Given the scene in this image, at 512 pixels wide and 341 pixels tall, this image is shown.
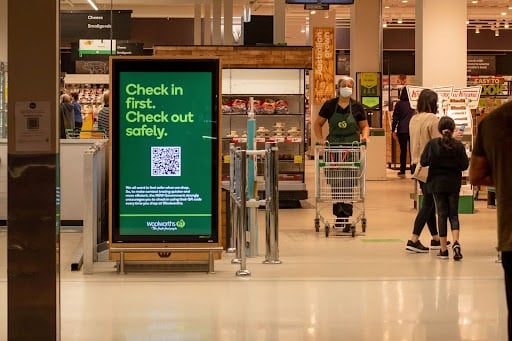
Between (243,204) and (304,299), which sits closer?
(304,299)

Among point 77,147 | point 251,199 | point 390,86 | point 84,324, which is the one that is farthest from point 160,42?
point 84,324

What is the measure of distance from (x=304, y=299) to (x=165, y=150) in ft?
5.85

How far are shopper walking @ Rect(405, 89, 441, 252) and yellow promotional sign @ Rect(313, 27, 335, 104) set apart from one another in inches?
619

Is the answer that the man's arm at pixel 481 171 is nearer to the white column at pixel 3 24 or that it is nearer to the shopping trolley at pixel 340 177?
the shopping trolley at pixel 340 177

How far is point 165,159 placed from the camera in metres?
7.85

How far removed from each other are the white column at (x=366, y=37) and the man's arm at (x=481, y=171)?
18.2 metres

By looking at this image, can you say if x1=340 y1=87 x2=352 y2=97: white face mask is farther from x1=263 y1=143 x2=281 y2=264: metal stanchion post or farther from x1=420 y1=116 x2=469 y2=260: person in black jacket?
x1=263 y1=143 x2=281 y2=264: metal stanchion post

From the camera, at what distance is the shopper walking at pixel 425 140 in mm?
9359

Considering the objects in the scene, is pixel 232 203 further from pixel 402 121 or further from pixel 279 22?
pixel 402 121

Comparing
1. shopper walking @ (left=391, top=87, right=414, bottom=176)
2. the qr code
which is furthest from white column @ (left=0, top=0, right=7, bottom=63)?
the qr code

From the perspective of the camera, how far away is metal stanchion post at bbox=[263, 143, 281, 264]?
862 cm

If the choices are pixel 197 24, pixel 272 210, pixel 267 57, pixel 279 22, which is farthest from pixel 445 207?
pixel 197 24

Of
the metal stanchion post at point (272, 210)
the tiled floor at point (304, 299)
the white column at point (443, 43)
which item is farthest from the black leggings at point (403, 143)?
the metal stanchion post at point (272, 210)

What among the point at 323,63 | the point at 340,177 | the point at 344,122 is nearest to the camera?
the point at 340,177
